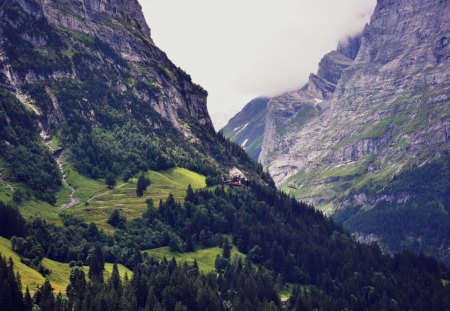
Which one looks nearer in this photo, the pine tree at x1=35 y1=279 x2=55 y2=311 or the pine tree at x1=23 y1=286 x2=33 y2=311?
the pine tree at x1=35 y1=279 x2=55 y2=311

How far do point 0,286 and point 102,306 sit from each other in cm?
2815

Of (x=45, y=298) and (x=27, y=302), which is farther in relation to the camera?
(x=45, y=298)

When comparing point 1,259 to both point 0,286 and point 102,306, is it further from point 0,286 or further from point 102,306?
point 102,306

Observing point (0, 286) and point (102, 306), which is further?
point (102, 306)

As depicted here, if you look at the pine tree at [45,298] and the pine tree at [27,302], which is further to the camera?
the pine tree at [27,302]

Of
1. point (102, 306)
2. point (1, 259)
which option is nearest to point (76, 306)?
point (102, 306)

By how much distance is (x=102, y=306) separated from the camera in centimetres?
19988

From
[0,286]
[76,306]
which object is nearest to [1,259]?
[0,286]

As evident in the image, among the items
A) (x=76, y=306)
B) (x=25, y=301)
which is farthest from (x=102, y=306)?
(x=25, y=301)

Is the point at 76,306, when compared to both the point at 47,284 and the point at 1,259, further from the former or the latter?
the point at 1,259

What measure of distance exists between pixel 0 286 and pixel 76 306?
19933 millimetres

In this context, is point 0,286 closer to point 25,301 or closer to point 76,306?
point 25,301

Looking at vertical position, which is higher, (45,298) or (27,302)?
(27,302)

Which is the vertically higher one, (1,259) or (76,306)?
(1,259)
